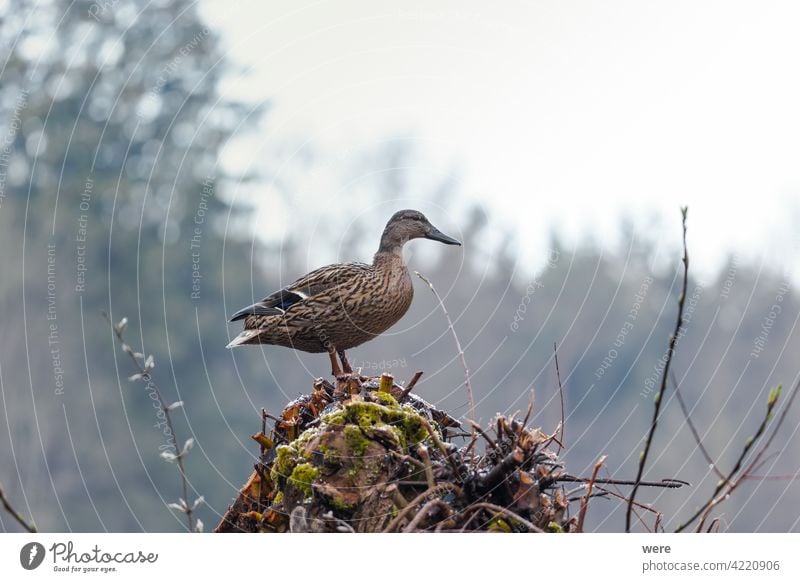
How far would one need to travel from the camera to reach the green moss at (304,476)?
2930 millimetres

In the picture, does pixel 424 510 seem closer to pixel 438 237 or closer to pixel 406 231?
pixel 406 231

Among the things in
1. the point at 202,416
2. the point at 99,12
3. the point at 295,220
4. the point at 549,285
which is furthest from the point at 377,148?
the point at 549,285

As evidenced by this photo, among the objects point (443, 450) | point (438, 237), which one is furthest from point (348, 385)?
point (438, 237)

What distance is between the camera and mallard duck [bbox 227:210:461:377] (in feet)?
17.6

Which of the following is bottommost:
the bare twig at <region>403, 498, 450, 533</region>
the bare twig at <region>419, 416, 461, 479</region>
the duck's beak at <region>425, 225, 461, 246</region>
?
the bare twig at <region>403, 498, 450, 533</region>

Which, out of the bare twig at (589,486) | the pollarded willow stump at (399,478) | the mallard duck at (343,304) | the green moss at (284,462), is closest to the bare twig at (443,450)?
the pollarded willow stump at (399,478)

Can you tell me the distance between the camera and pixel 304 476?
116 inches

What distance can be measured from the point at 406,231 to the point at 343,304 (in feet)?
2.12

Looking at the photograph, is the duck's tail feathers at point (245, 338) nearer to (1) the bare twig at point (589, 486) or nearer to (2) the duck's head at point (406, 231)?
(2) the duck's head at point (406, 231)

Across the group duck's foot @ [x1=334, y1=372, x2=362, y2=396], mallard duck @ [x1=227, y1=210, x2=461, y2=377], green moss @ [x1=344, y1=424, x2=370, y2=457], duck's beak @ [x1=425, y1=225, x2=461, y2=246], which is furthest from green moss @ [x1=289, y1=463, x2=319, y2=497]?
duck's beak @ [x1=425, y1=225, x2=461, y2=246]

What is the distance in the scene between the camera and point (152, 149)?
86.9ft
